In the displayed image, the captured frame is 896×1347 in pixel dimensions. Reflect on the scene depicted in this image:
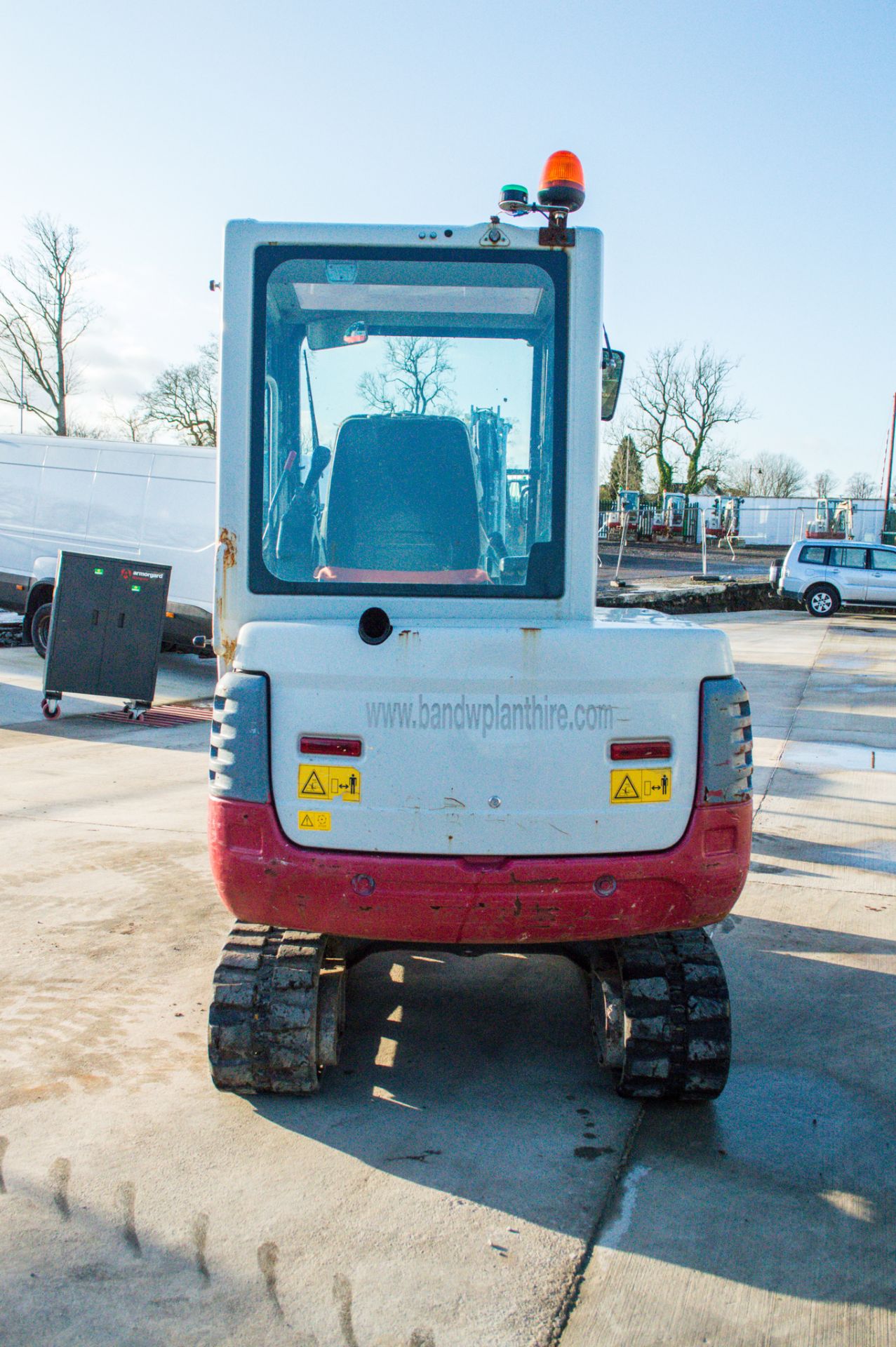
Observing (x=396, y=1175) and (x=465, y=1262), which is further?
(x=396, y=1175)

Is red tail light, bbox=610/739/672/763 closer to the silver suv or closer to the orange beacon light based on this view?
the orange beacon light

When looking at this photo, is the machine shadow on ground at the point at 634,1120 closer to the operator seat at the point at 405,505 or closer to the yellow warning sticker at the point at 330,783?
the yellow warning sticker at the point at 330,783

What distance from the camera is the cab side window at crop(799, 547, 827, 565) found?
2619 cm

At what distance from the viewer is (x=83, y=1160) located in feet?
9.90

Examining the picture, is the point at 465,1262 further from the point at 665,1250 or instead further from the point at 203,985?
the point at 203,985

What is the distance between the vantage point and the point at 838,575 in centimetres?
2589

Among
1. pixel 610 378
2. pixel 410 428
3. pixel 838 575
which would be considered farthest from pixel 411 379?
pixel 838 575

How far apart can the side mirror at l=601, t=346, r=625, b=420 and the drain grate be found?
7.90 metres

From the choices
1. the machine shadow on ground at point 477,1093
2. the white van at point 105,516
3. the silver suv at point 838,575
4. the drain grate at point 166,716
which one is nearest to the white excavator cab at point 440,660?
the machine shadow on ground at point 477,1093

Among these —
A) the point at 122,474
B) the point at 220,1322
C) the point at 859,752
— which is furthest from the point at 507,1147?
the point at 122,474

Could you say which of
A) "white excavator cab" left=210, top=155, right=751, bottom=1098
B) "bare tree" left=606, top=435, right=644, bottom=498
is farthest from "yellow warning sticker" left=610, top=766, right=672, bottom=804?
"bare tree" left=606, top=435, right=644, bottom=498

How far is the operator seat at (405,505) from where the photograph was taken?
3395 mm

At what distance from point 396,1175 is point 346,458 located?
2.10m

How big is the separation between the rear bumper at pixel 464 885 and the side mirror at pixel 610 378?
4.50 ft
